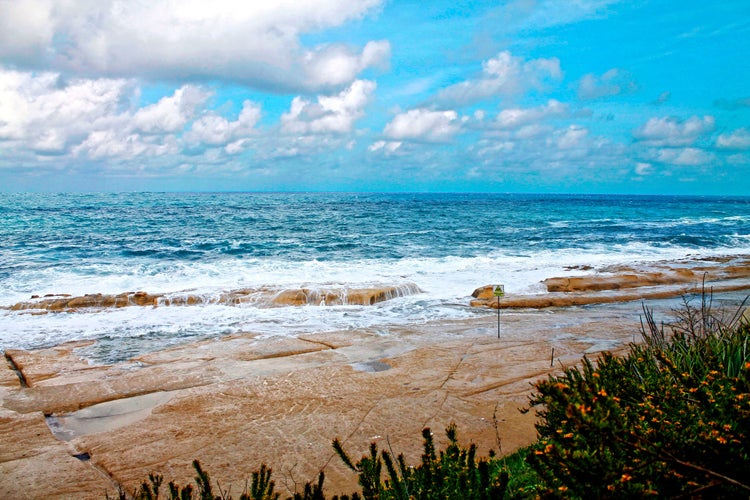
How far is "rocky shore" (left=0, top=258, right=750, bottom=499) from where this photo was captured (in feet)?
17.2

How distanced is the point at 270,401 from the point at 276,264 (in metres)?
15.5

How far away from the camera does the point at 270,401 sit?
6902mm

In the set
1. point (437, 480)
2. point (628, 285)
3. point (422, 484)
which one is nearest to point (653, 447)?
point (437, 480)

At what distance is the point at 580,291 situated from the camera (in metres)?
15.8

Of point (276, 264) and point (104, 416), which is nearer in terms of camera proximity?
point (104, 416)

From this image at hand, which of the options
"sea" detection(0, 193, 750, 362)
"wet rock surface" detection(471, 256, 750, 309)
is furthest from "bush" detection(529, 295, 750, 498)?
"wet rock surface" detection(471, 256, 750, 309)

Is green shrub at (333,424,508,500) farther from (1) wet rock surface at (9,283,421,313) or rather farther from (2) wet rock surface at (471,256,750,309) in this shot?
(1) wet rock surface at (9,283,421,313)

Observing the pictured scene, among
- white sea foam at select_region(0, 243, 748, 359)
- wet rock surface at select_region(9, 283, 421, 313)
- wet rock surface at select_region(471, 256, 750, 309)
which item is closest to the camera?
white sea foam at select_region(0, 243, 748, 359)

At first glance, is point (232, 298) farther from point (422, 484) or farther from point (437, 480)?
point (437, 480)

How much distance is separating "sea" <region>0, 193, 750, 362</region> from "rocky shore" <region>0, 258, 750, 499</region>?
1393mm

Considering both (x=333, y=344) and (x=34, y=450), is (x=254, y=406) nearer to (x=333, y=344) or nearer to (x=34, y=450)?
(x=34, y=450)

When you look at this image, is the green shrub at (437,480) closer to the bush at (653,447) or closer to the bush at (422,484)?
the bush at (422,484)

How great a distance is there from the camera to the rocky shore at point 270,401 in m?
5.24

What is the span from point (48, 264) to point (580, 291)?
71.8 feet
